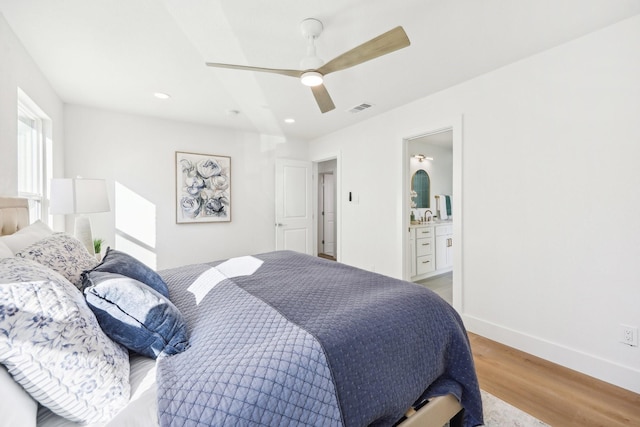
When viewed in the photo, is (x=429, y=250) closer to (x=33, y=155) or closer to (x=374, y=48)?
(x=374, y=48)

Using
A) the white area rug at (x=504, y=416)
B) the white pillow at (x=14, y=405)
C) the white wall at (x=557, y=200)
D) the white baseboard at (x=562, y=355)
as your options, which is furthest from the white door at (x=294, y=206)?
the white pillow at (x=14, y=405)

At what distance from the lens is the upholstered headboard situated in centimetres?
156

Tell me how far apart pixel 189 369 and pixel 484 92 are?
3.10 metres

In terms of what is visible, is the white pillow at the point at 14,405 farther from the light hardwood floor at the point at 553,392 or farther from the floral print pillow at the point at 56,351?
the light hardwood floor at the point at 553,392

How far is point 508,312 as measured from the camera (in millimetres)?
2496

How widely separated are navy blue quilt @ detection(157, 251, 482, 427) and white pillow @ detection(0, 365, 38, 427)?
284 millimetres

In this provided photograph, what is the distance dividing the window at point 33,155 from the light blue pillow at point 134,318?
2.09 m

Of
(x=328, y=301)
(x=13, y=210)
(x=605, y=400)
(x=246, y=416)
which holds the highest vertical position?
(x=13, y=210)

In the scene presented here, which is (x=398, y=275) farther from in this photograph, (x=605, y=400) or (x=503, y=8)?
(x=503, y=8)

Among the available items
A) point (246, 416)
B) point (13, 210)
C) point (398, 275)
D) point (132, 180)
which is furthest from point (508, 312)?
point (132, 180)

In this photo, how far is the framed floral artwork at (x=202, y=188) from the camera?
399 cm

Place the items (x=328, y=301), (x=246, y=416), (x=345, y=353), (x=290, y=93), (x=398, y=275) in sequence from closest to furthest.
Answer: (x=246, y=416), (x=345, y=353), (x=328, y=301), (x=290, y=93), (x=398, y=275)

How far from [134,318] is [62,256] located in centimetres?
65

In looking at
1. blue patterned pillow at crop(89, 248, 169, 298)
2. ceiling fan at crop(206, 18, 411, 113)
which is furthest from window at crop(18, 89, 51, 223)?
ceiling fan at crop(206, 18, 411, 113)
